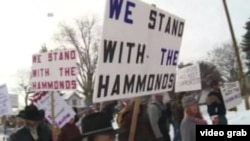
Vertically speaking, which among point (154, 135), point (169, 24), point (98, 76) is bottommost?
point (154, 135)

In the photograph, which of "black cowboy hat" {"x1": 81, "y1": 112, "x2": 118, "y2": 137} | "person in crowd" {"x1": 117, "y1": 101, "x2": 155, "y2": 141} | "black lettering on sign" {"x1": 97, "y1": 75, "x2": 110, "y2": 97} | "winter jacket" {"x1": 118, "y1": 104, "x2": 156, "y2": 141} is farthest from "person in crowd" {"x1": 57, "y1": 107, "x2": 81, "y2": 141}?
"black cowboy hat" {"x1": 81, "y1": 112, "x2": 118, "y2": 137}

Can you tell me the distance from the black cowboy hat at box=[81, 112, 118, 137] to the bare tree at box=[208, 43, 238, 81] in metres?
87.3

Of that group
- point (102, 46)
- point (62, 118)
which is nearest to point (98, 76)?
point (102, 46)

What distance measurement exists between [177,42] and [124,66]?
165 centimetres

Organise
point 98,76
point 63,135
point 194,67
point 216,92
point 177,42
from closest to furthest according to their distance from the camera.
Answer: point 98,76, point 177,42, point 63,135, point 216,92, point 194,67

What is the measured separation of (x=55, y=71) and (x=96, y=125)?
6183 mm

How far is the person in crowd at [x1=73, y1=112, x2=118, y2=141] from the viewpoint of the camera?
4148 millimetres

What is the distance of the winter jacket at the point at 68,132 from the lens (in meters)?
8.80

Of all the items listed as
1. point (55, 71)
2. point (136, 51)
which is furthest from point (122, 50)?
point (55, 71)

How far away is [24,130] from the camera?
643 centimetres

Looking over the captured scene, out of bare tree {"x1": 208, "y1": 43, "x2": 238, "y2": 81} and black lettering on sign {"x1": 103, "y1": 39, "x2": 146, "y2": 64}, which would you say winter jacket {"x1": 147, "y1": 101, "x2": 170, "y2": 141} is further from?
bare tree {"x1": 208, "y1": 43, "x2": 238, "y2": 81}

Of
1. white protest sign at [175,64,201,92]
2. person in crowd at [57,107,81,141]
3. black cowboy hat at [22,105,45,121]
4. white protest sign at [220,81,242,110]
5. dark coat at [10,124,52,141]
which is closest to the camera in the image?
dark coat at [10,124,52,141]

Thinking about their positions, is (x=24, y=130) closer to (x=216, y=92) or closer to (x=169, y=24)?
(x=169, y=24)

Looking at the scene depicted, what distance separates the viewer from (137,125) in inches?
325
